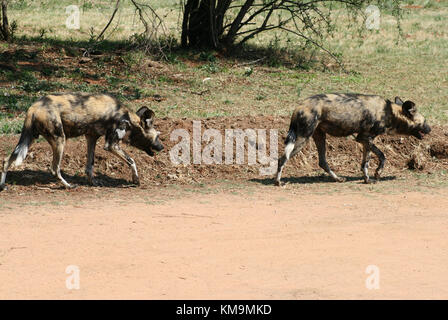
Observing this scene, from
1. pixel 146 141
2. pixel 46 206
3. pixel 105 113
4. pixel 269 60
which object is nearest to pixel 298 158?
pixel 146 141

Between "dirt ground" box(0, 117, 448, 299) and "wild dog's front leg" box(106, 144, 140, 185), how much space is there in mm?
153

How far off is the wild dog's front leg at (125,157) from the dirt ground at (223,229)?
0.50ft

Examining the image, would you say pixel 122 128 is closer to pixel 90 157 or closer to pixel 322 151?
pixel 90 157

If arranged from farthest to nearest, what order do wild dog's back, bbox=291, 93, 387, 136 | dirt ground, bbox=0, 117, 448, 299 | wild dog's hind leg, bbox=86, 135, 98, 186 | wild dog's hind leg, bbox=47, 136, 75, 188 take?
wild dog's back, bbox=291, 93, 387, 136, wild dog's hind leg, bbox=86, 135, 98, 186, wild dog's hind leg, bbox=47, 136, 75, 188, dirt ground, bbox=0, 117, 448, 299

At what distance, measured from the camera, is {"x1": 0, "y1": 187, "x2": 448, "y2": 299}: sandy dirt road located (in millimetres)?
6828

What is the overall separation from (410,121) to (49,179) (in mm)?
5675

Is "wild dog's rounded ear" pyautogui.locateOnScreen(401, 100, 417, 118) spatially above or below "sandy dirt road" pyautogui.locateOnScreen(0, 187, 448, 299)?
above

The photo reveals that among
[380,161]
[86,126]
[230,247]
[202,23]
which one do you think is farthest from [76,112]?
[202,23]

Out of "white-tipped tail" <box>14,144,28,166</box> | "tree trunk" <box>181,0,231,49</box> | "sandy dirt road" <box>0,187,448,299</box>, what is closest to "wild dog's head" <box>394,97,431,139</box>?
"sandy dirt road" <box>0,187,448,299</box>

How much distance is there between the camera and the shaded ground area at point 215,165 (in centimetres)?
1125

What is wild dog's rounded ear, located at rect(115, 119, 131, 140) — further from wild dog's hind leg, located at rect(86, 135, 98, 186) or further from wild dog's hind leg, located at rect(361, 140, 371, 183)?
wild dog's hind leg, located at rect(361, 140, 371, 183)

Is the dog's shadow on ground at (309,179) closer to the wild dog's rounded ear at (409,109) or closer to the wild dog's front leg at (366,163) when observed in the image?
the wild dog's front leg at (366,163)

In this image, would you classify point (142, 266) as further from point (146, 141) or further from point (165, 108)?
point (165, 108)

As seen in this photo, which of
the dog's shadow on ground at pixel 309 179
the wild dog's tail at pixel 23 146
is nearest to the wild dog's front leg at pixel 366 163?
the dog's shadow on ground at pixel 309 179
